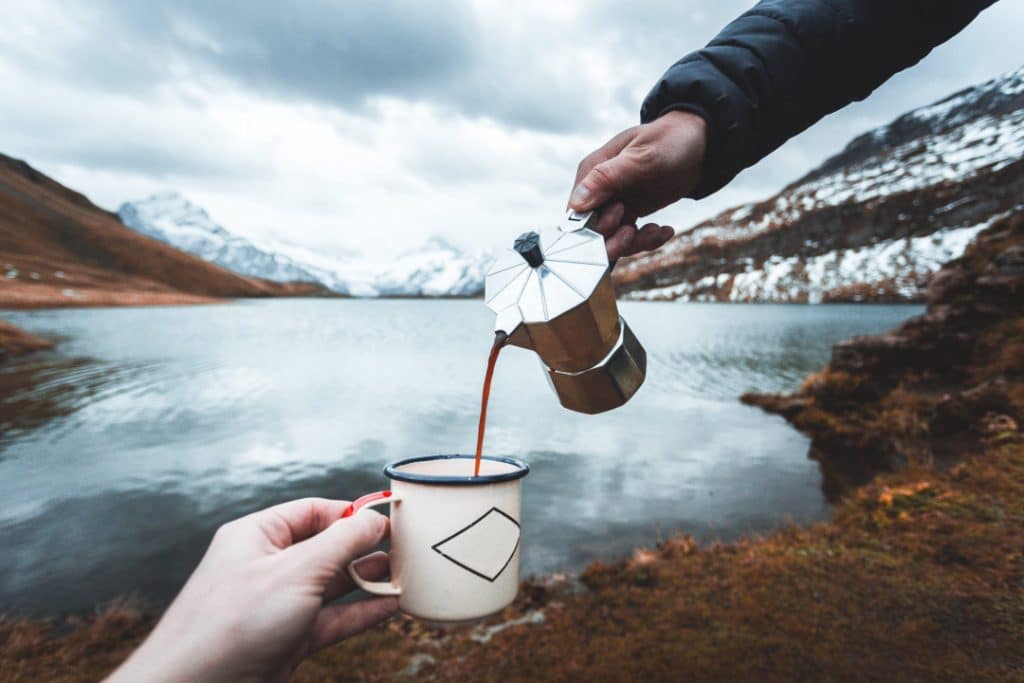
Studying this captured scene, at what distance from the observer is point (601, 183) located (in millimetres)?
1613

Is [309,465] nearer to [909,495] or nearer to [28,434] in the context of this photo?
[28,434]

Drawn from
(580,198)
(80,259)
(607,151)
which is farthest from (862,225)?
(80,259)

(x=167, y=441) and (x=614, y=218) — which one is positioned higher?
(x=614, y=218)

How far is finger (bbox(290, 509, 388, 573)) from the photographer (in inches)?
47.1

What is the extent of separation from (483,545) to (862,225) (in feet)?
385

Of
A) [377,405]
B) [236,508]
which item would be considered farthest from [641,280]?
Answer: [236,508]

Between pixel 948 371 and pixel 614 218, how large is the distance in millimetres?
11257

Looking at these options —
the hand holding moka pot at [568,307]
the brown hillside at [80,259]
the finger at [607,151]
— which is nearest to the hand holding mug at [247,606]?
the hand holding moka pot at [568,307]

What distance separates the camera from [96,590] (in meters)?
5.07

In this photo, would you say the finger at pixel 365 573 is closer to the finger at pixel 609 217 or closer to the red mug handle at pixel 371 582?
the red mug handle at pixel 371 582

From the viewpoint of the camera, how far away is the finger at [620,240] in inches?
65.7

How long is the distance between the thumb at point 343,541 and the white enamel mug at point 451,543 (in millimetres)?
62

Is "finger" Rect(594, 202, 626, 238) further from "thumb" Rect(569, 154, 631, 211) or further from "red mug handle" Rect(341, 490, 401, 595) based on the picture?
"red mug handle" Rect(341, 490, 401, 595)

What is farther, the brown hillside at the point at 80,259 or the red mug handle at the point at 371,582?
the brown hillside at the point at 80,259
